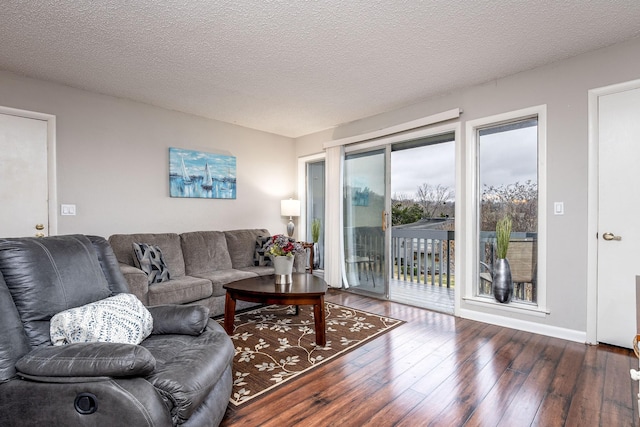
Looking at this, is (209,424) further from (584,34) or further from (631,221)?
(584,34)

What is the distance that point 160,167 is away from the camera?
13.2 ft

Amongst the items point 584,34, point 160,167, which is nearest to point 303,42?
point 584,34

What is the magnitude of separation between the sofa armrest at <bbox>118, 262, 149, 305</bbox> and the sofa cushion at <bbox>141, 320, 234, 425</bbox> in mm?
1207

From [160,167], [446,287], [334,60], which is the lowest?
[446,287]

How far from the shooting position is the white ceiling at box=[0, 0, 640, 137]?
2.09m

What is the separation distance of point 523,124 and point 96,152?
14.8 feet

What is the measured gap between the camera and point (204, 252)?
12.9 feet

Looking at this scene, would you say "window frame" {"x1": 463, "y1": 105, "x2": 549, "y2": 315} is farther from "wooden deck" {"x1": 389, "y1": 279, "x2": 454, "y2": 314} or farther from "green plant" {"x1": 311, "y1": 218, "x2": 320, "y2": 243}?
"green plant" {"x1": 311, "y1": 218, "x2": 320, "y2": 243}

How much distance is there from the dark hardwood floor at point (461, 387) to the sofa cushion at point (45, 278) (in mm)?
1012

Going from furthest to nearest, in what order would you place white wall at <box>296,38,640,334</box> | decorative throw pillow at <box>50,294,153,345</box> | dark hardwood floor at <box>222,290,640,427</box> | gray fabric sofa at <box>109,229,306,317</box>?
gray fabric sofa at <box>109,229,306,317</box> < white wall at <box>296,38,640,334</box> < dark hardwood floor at <box>222,290,640,427</box> < decorative throw pillow at <box>50,294,153,345</box>

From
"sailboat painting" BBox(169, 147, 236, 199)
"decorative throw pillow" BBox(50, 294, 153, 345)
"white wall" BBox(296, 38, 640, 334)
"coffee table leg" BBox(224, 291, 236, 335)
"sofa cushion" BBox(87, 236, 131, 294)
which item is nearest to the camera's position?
"decorative throw pillow" BBox(50, 294, 153, 345)

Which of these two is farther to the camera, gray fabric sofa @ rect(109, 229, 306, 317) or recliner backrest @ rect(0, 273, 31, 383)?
gray fabric sofa @ rect(109, 229, 306, 317)

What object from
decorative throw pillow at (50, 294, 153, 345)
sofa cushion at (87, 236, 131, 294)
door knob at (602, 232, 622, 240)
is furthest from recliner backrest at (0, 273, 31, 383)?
door knob at (602, 232, 622, 240)

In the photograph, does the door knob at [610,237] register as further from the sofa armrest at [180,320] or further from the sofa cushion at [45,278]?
the sofa cushion at [45,278]
